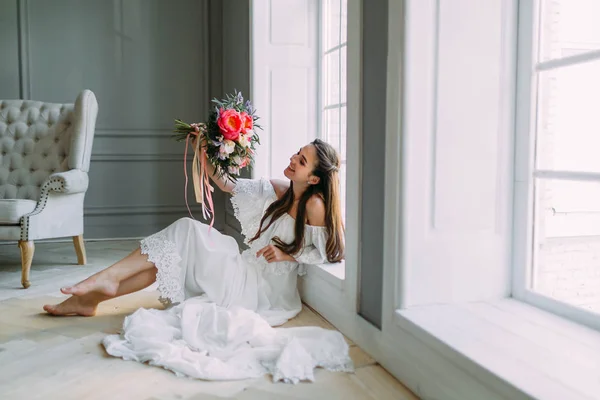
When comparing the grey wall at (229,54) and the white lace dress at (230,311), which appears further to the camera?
the grey wall at (229,54)

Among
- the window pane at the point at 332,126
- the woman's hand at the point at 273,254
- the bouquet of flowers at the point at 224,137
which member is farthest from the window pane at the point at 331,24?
the woman's hand at the point at 273,254

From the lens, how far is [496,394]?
1.50 meters

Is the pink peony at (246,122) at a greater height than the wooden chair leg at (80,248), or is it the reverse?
the pink peony at (246,122)

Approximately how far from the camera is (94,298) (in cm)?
283

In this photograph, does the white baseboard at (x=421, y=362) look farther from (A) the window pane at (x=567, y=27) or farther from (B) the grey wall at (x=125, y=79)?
(B) the grey wall at (x=125, y=79)

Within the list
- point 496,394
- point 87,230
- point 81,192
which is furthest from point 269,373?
point 87,230

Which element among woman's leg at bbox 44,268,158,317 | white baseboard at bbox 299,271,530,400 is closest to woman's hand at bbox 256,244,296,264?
white baseboard at bbox 299,271,530,400

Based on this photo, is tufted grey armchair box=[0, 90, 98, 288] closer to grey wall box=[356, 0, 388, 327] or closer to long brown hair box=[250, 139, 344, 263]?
long brown hair box=[250, 139, 344, 263]

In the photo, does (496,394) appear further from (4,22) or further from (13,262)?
(4,22)

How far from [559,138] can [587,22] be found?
0.36m

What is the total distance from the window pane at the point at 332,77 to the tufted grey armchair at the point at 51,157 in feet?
5.51

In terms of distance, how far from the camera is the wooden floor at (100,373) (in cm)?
196

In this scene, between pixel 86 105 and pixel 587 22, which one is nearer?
pixel 587 22

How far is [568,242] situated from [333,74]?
6.79 feet
